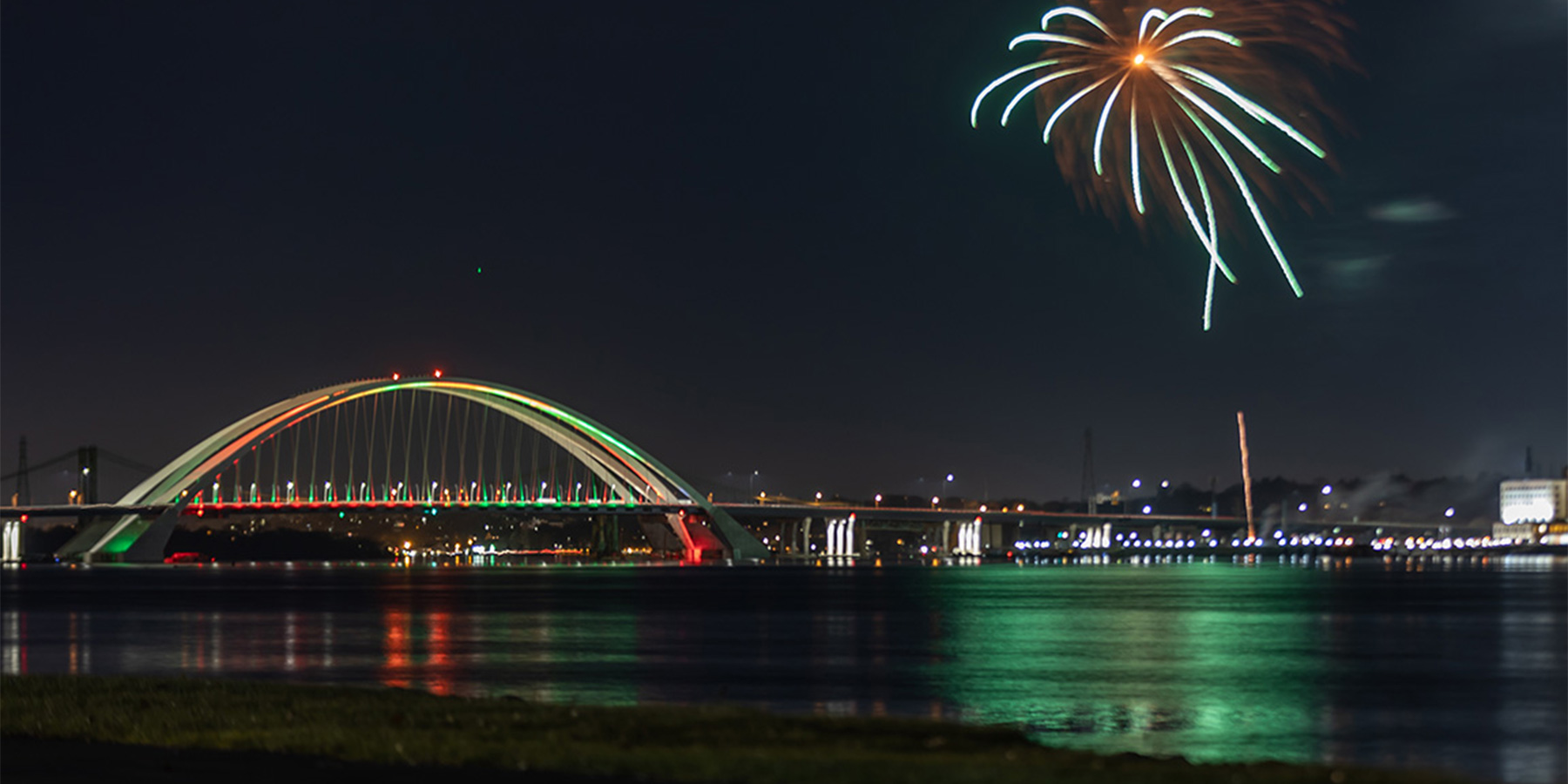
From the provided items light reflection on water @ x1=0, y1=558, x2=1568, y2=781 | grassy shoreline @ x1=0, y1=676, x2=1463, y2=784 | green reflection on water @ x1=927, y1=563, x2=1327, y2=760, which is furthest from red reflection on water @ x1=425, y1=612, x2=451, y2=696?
green reflection on water @ x1=927, y1=563, x2=1327, y2=760

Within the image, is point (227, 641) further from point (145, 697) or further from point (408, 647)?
point (145, 697)

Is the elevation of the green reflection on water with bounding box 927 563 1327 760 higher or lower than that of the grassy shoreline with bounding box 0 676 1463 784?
lower

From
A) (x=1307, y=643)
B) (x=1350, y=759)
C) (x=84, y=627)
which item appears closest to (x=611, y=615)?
(x=84, y=627)

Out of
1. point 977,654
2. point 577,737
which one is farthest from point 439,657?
point 577,737

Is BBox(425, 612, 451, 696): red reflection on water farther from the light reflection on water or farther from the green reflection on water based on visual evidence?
the green reflection on water

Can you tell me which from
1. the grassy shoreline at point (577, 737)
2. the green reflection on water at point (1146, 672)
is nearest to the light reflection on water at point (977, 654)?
the green reflection on water at point (1146, 672)

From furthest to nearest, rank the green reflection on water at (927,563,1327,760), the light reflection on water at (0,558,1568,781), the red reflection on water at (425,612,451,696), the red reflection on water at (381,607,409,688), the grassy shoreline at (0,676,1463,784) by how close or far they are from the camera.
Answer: the red reflection on water at (381,607,409,688) < the red reflection on water at (425,612,451,696) < the light reflection on water at (0,558,1568,781) < the green reflection on water at (927,563,1327,760) < the grassy shoreline at (0,676,1463,784)
